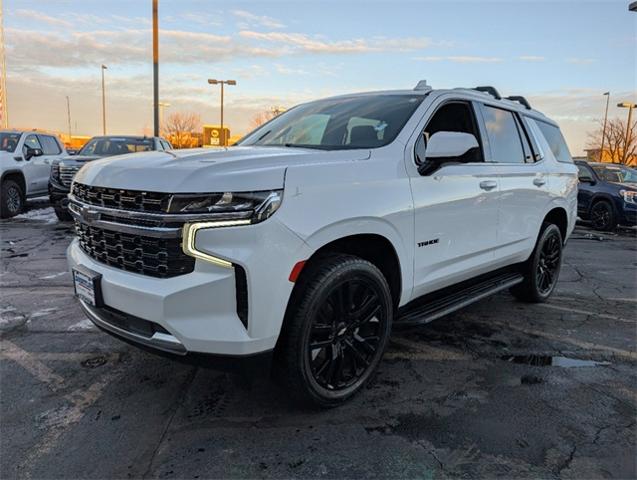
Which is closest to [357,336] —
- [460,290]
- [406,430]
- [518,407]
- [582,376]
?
[406,430]

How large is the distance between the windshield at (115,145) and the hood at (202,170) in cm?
897

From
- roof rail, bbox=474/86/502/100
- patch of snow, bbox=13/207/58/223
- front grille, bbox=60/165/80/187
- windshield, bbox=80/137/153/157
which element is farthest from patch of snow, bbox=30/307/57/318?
windshield, bbox=80/137/153/157

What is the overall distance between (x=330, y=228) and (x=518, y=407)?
64.4 inches

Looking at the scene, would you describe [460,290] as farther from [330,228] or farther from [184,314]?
[184,314]

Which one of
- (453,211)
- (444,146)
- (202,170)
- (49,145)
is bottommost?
(49,145)

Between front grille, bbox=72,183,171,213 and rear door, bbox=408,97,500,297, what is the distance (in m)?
1.59

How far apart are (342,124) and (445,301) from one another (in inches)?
60.2

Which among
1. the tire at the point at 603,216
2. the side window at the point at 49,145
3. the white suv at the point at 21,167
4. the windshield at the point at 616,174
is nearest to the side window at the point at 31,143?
the white suv at the point at 21,167

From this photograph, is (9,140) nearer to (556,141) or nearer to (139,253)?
(139,253)

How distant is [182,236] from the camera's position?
232cm

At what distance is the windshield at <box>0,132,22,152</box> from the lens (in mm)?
11166

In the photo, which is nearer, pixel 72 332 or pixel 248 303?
pixel 248 303

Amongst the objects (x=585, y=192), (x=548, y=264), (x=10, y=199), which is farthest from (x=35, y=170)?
(x=585, y=192)

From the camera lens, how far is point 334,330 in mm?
2834
